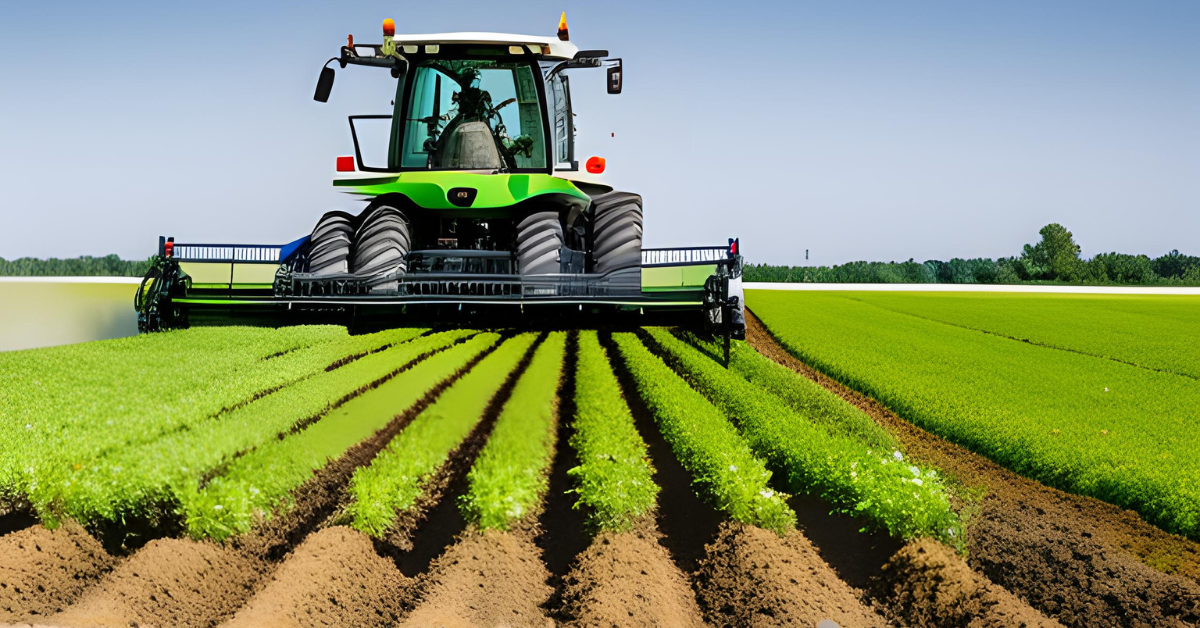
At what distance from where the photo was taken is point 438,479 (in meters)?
5.49

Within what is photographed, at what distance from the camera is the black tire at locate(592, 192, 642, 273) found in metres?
10.1

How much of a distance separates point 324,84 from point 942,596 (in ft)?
25.6

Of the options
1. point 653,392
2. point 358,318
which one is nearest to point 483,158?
point 358,318

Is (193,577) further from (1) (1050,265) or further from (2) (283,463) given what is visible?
(1) (1050,265)

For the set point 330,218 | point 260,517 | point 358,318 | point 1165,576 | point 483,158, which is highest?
point 483,158

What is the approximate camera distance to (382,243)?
8.89 m

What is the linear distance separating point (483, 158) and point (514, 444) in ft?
16.3

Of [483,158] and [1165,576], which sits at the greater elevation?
[483,158]

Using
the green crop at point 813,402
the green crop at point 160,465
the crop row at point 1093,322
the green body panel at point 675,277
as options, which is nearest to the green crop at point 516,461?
the green crop at point 160,465

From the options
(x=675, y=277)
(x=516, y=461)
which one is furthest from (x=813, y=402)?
(x=675, y=277)

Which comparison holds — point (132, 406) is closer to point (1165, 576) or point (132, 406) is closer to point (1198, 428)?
point (1165, 576)

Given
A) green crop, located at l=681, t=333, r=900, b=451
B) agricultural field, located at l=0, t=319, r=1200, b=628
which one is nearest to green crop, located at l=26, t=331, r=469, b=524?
agricultural field, located at l=0, t=319, r=1200, b=628

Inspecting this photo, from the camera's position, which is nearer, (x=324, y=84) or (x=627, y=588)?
(x=627, y=588)

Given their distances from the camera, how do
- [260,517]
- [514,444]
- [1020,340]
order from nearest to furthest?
[260,517] → [514,444] → [1020,340]
